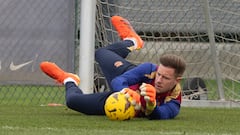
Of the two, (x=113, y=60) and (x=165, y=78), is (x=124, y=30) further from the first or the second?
(x=165, y=78)

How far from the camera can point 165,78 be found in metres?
6.75

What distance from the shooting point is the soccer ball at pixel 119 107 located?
680cm

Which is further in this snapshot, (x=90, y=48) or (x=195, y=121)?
(x=90, y=48)

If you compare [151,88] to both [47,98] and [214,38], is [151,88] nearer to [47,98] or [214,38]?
[214,38]

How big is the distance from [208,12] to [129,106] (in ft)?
9.78

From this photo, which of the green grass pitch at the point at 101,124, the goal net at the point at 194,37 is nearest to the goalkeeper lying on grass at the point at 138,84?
the green grass pitch at the point at 101,124

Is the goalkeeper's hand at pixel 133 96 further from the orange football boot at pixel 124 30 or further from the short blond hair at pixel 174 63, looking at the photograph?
the orange football boot at pixel 124 30

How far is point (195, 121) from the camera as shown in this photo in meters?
7.12


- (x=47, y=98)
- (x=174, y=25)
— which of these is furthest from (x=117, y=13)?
(x=47, y=98)

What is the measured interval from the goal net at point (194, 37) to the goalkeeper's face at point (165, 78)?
2904 millimetres

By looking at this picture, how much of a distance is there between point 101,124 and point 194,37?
143 inches

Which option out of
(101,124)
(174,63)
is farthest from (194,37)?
(101,124)

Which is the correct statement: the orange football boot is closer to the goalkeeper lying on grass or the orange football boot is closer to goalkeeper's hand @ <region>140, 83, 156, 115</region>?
the goalkeeper lying on grass

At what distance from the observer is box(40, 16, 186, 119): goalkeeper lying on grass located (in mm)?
6742
